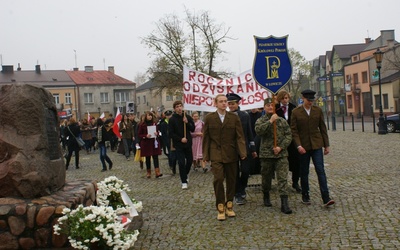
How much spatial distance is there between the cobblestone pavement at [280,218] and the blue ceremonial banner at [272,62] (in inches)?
80.4

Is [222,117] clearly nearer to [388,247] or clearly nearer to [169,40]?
[388,247]

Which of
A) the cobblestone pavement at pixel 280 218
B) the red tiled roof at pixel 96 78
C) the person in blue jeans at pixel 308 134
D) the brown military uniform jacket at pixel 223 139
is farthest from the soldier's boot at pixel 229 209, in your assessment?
the red tiled roof at pixel 96 78

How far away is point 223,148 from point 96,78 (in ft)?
246

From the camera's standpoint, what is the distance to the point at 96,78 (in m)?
79.6

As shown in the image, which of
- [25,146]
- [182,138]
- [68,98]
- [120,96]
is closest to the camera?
[25,146]

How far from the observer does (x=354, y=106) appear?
68.6m

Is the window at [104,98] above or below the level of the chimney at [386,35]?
below

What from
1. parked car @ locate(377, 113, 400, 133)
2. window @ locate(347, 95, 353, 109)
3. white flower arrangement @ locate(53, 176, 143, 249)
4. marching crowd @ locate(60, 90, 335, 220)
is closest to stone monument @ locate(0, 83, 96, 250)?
white flower arrangement @ locate(53, 176, 143, 249)

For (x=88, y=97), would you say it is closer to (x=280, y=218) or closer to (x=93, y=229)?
(x=280, y=218)

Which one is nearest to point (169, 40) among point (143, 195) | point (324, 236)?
point (143, 195)

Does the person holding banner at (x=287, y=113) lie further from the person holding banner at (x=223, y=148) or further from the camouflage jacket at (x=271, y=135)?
the person holding banner at (x=223, y=148)

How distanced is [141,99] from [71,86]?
21.4 metres

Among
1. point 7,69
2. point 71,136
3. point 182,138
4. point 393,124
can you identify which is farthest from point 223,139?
point 7,69

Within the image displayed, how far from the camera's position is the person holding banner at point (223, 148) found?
716cm
